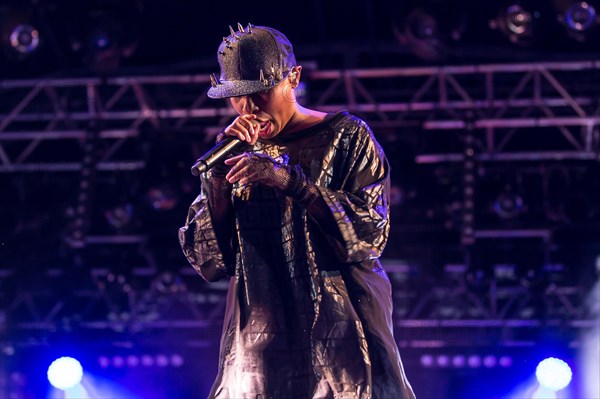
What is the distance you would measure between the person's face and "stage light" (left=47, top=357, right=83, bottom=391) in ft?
24.9

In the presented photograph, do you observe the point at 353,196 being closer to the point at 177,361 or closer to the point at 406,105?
the point at 406,105

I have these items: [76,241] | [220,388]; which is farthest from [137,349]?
[220,388]

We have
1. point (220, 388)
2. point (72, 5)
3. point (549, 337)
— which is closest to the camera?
point (220, 388)

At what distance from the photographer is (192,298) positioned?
11.0 m

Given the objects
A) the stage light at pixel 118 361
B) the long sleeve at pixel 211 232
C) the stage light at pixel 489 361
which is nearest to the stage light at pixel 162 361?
the stage light at pixel 118 361

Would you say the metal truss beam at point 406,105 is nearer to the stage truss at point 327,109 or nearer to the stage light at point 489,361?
the stage truss at point 327,109

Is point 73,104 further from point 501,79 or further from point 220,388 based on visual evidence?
point 220,388

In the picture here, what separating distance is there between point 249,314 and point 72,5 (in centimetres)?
715

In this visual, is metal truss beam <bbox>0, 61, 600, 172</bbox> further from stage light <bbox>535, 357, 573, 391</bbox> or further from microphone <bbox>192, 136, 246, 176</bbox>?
microphone <bbox>192, 136, 246, 176</bbox>

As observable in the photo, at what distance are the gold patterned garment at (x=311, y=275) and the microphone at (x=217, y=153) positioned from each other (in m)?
0.15

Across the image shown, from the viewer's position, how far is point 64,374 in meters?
9.99

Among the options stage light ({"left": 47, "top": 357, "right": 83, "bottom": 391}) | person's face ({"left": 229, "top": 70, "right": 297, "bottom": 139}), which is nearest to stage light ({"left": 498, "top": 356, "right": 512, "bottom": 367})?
stage light ({"left": 47, "top": 357, "right": 83, "bottom": 391})

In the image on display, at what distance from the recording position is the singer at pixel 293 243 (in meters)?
2.81

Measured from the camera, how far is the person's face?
2.86 metres
